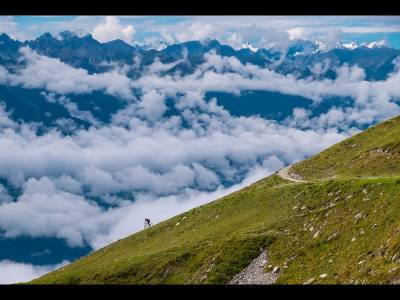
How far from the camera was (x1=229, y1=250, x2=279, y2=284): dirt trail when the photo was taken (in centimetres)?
6317

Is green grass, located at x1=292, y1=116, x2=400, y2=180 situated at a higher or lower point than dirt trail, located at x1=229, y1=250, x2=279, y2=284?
higher

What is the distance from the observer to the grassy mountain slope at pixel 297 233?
182 feet

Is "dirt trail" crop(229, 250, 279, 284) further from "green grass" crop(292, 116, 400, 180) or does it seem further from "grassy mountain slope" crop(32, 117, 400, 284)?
"green grass" crop(292, 116, 400, 180)

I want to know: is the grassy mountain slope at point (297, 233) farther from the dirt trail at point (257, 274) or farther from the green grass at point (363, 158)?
the dirt trail at point (257, 274)

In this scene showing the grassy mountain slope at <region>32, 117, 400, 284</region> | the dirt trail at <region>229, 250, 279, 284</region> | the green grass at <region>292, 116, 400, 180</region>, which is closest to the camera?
the grassy mountain slope at <region>32, 117, 400, 284</region>

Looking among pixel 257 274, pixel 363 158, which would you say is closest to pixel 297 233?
pixel 257 274

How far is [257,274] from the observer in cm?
6681

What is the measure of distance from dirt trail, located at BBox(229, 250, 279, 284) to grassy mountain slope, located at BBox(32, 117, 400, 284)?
96 cm

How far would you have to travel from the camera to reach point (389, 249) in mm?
46062

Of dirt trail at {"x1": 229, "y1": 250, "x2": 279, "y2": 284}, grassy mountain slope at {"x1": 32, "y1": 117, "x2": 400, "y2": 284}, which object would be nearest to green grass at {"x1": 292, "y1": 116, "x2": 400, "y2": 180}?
grassy mountain slope at {"x1": 32, "y1": 117, "x2": 400, "y2": 284}
